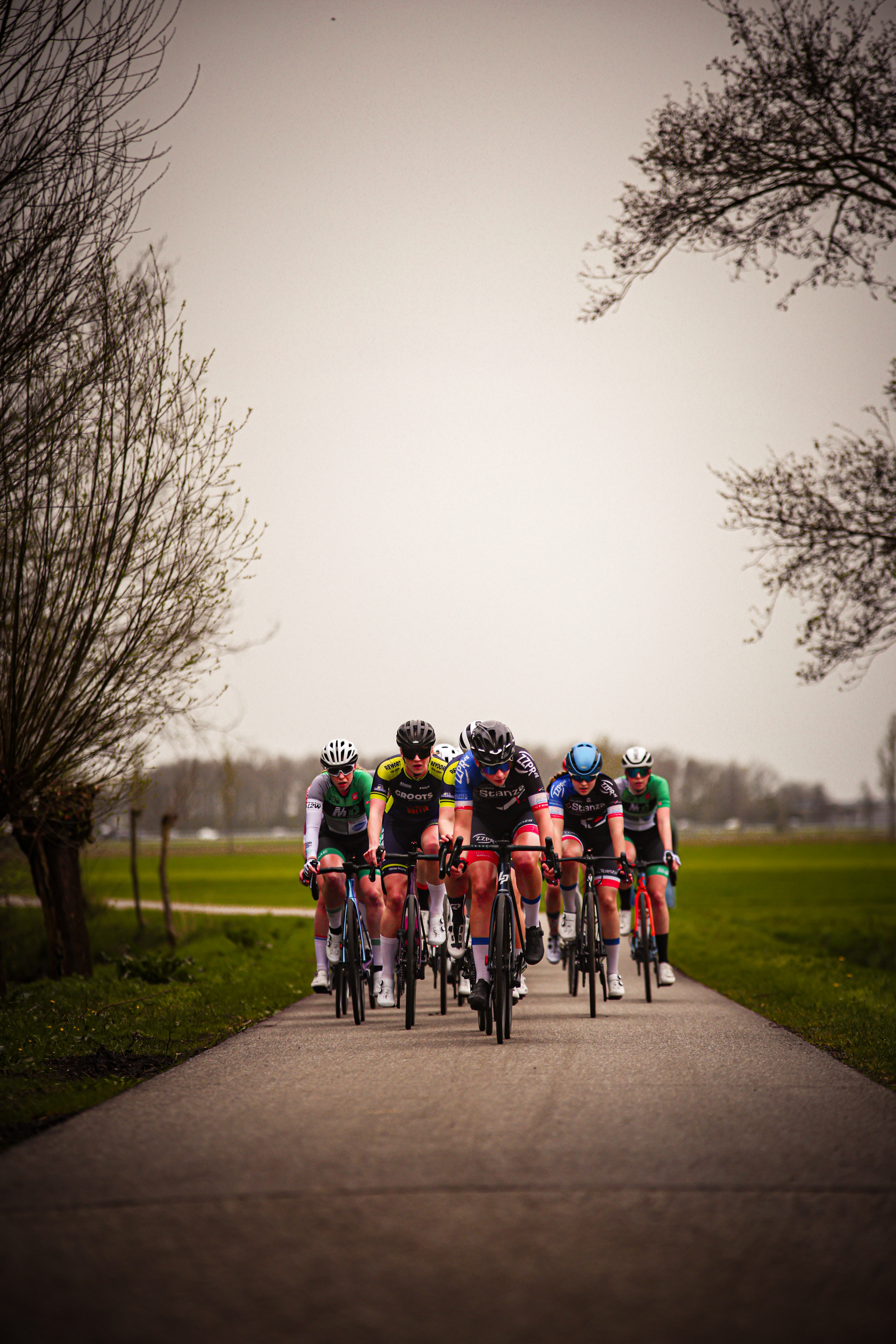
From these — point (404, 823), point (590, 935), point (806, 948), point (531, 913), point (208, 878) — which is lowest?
point (208, 878)

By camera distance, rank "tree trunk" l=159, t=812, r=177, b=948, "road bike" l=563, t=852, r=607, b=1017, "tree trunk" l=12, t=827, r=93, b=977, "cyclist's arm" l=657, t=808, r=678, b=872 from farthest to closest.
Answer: "tree trunk" l=159, t=812, r=177, b=948 < "tree trunk" l=12, t=827, r=93, b=977 < "cyclist's arm" l=657, t=808, r=678, b=872 < "road bike" l=563, t=852, r=607, b=1017

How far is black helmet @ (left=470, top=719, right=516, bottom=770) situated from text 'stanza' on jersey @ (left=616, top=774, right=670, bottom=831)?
3374 millimetres

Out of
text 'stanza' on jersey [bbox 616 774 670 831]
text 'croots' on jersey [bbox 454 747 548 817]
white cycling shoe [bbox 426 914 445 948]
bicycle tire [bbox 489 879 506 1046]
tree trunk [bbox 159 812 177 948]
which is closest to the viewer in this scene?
bicycle tire [bbox 489 879 506 1046]

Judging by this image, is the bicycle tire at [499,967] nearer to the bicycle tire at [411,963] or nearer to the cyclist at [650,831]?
the bicycle tire at [411,963]

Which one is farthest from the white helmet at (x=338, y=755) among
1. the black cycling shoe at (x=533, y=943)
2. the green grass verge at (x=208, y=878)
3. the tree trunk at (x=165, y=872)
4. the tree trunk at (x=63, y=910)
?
the tree trunk at (x=165, y=872)

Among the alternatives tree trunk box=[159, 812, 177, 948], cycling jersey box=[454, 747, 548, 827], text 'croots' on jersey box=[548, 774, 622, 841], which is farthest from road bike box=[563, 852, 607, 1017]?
tree trunk box=[159, 812, 177, 948]

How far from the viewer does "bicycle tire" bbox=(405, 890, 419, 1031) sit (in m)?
9.97

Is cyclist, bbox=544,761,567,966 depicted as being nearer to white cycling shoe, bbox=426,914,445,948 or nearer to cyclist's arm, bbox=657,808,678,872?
cyclist's arm, bbox=657,808,678,872

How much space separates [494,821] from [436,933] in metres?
1.27

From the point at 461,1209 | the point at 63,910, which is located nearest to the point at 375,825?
the point at 461,1209

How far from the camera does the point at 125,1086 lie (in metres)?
7.20

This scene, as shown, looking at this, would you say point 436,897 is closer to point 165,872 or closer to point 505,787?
point 505,787

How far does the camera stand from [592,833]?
41.9 ft

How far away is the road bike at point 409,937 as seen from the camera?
1001cm
